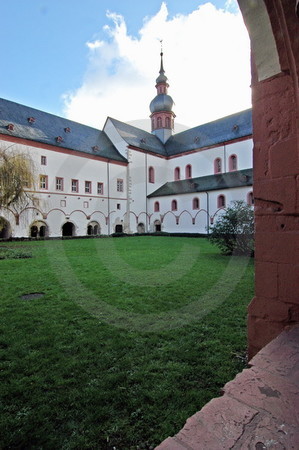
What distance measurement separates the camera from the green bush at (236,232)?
1084cm

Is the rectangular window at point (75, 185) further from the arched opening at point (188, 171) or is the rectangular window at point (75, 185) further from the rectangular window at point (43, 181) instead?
the arched opening at point (188, 171)

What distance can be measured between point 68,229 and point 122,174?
9.59m

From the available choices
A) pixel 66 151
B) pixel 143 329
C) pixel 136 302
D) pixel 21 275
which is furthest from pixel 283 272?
pixel 66 151

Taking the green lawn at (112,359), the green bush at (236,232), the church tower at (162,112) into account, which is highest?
the church tower at (162,112)

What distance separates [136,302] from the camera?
5.16 meters

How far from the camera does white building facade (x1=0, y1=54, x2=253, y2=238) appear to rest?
1014 inches

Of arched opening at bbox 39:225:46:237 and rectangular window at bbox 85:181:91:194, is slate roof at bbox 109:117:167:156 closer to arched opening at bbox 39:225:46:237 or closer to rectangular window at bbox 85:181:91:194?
rectangular window at bbox 85:181:91:194

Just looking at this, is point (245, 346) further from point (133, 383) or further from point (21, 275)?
point (21, 275)

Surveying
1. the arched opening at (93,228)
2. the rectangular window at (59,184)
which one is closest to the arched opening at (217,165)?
the arched opening at (93,228)

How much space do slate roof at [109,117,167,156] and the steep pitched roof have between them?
172 centimetres

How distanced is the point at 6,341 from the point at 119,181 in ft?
99.3

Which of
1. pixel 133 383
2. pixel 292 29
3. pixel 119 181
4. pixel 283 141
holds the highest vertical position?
pixel 119 181

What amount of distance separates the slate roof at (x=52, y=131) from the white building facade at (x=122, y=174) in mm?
111

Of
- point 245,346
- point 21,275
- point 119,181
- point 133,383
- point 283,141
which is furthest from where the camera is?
point 119,181
